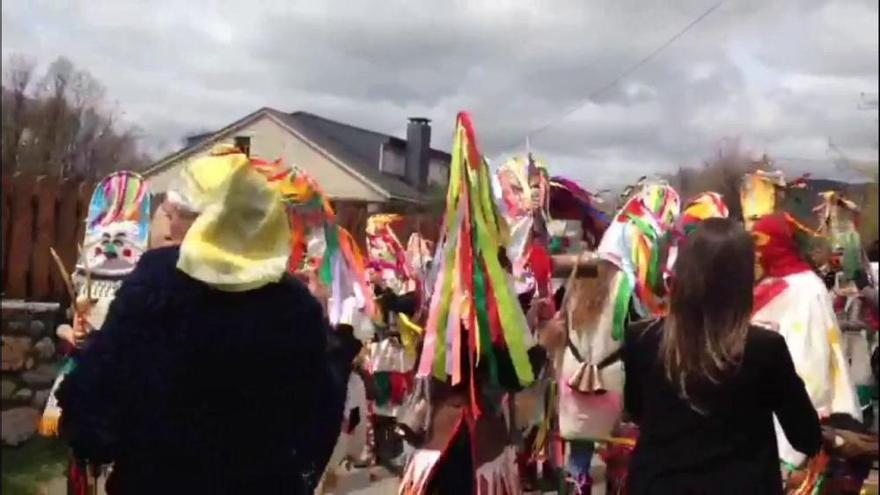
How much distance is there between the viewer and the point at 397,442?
8781mm

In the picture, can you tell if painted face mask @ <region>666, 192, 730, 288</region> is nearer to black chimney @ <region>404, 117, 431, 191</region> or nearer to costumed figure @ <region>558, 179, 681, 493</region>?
costumed figure @ <region>558, 179, 681, 493</region>

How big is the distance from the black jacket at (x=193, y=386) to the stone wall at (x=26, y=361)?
174 inches

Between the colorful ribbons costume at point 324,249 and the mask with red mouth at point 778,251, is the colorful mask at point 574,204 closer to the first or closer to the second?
the colorful ribbons costume at point 324,249

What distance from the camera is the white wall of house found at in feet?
16.4

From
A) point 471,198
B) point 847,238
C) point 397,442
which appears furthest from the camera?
point 397,442

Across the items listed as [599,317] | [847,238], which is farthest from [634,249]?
[847,238]

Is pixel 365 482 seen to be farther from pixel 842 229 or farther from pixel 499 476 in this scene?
pixel 499 476

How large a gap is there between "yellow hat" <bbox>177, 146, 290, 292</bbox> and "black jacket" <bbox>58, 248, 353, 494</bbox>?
0.04m

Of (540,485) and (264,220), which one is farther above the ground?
(264,220)

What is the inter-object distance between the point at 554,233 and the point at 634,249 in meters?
1.44

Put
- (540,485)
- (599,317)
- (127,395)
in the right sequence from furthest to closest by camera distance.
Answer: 1. (540,485)
2. (599,317)
3. (127,395)

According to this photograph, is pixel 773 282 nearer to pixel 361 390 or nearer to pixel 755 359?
pixel 755 359

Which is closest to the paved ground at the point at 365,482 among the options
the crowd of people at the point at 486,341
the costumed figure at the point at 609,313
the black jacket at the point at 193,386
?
the crowd of people at the point at 486,341

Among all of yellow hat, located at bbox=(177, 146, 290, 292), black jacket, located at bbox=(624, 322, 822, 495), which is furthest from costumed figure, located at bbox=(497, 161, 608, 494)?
yellow hat, located at bbox=(177, 146, 290, 292)
